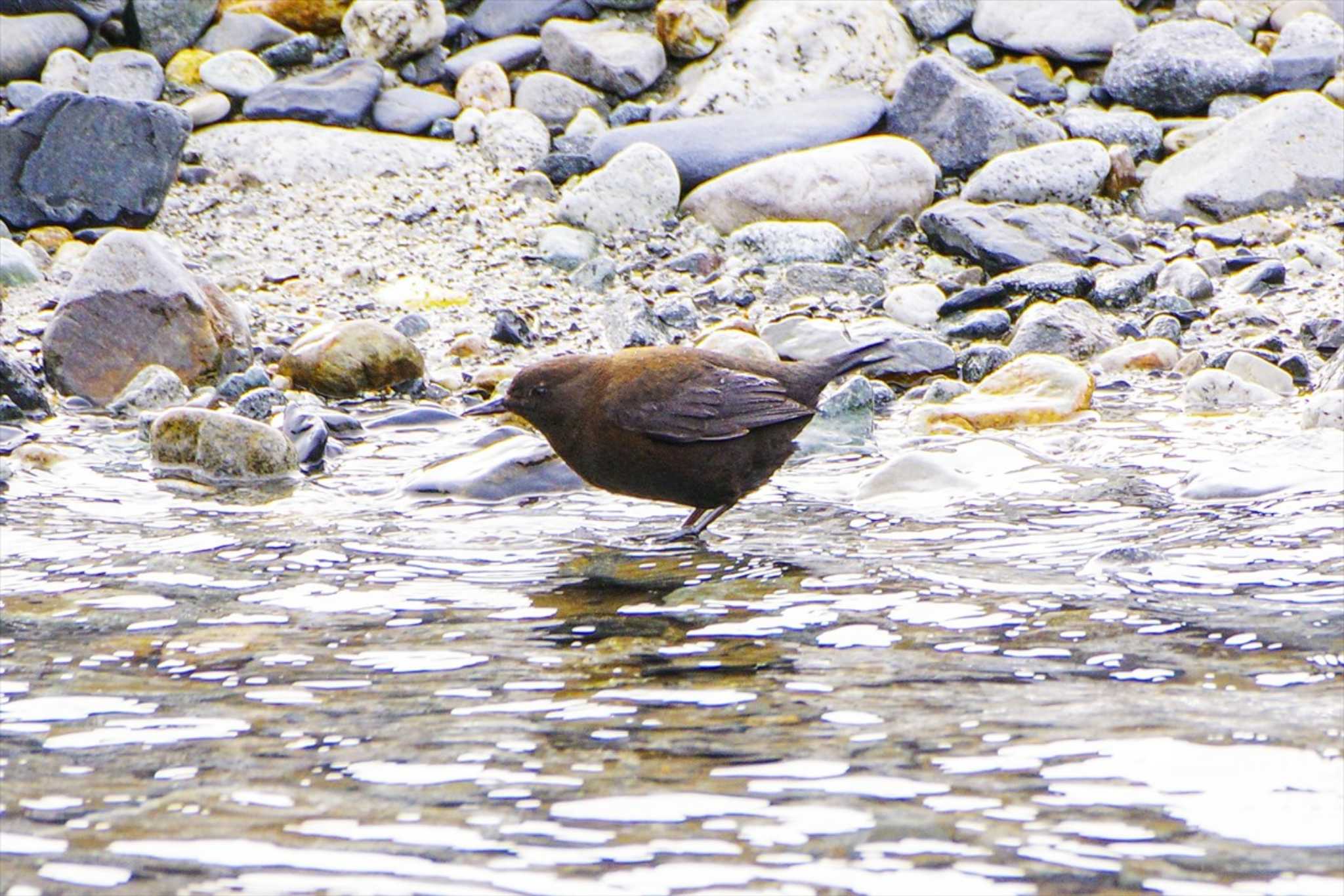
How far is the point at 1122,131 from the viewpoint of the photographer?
31.0ft

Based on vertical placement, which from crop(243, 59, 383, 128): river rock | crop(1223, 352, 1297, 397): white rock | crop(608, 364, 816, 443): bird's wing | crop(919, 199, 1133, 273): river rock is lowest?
crop(1223, 352, 1297, 397): white rock

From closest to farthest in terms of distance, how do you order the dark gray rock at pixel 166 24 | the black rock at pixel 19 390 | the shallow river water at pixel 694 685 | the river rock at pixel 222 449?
the shallow river water at pixel 694 685 < the river rock at pixel 222 449 < the black rock at pixel 19 390 < the dark gray rock at pixel 166 24

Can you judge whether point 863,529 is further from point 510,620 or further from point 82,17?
point 82,17

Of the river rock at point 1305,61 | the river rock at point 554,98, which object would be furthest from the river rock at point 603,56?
the river rock at point 1305,61

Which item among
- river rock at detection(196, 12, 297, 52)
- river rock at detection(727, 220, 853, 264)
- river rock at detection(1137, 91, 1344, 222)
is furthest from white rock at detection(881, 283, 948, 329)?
river rock at detection(196, 12, 297, 52)

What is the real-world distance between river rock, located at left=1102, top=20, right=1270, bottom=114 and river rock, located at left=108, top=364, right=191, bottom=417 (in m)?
6.12

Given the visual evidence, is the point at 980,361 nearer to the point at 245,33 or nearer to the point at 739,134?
the point at 739,134

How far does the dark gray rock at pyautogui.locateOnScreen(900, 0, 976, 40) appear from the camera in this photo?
10469 millimetres

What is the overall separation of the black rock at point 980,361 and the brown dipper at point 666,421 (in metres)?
1.79

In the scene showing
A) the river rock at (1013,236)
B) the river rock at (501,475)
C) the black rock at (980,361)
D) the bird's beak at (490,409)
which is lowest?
the river rock at (501,475)

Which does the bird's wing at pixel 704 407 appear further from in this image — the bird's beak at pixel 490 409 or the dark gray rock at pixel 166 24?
the dark gray rock at pixel 166 24

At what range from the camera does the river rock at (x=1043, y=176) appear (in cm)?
884

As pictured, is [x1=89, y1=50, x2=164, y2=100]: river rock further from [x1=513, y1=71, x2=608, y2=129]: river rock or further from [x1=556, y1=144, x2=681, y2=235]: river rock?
[x1=556, y1=144, x2=681, y2=235]: river rock

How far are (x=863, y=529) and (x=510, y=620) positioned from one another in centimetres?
142
